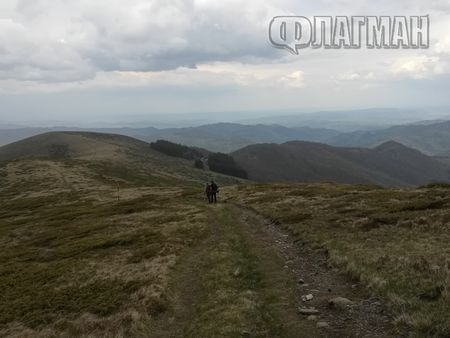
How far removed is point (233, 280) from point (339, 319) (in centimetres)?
741

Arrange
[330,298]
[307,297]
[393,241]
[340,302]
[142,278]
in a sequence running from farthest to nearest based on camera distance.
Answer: [393,241] < [142,278] < [307,297] < [330,298] < [340,302]

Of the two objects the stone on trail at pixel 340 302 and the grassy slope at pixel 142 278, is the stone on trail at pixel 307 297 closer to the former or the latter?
the grassy slope at pixel 142 278

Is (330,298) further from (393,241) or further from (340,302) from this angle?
(393,241)

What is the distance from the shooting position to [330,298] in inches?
714

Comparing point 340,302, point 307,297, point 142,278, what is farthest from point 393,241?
point 142,278

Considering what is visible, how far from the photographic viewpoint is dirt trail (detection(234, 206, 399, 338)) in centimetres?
1480

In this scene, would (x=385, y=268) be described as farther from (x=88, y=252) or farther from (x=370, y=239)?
(x=88, y=252)

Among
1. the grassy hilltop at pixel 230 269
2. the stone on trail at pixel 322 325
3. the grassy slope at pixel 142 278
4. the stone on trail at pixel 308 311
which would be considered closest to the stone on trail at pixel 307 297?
the grassy hilltop at pixel 230 269

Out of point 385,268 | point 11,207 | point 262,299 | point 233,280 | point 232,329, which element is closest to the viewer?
point 232,329

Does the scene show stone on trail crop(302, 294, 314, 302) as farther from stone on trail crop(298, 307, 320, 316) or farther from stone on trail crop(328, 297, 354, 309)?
stone on trail crop(298, 307, 320, 316)

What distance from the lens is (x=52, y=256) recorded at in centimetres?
3738

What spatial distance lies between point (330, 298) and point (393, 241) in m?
9.98

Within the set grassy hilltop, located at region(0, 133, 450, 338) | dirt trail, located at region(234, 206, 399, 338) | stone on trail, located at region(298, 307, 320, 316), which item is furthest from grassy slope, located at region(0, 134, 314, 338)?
dirt trail, located at region(234, 206, 399, 338)

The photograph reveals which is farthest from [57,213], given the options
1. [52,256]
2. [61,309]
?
[61,309]
